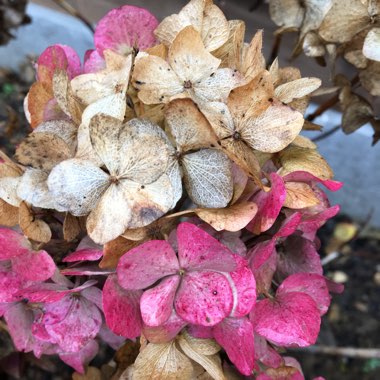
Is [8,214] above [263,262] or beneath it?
above

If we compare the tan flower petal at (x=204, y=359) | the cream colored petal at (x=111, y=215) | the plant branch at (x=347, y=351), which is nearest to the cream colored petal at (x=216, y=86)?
the cream colored petal at (x=111, y=215)

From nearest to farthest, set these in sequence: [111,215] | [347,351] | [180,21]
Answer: [111,215] < [180,21] < [347,351]

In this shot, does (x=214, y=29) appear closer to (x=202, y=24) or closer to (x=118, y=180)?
(x=202, y=24)

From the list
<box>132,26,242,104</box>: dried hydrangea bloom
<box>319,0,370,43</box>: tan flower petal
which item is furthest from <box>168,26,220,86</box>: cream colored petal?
<box>319,0,370,43</box>: tan flower petal

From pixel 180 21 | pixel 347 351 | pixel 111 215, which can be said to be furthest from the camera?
pixel 347 351

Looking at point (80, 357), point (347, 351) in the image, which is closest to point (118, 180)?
point (80, 357)

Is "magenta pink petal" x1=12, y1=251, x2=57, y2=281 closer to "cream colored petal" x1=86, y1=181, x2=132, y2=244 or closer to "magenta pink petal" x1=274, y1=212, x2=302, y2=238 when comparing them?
"cream colored petal" x1=86, y1=181, x2=132, y2=244

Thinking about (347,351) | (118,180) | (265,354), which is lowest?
(347,351)
